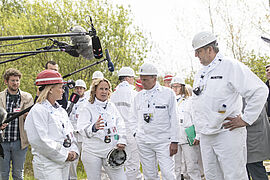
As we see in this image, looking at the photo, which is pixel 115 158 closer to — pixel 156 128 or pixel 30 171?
pixel 156 128

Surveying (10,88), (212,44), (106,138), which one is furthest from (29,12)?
(212,44)

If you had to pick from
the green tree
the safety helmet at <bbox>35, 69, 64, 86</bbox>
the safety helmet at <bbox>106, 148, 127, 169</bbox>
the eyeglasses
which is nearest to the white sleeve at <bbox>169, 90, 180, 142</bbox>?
the safety helmet at <bbox>106, 148, 127, 169</bbox>

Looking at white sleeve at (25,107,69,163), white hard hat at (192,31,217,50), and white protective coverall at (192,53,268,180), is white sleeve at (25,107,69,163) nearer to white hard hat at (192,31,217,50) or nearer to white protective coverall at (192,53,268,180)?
white protective coverall at (192,53,268,180)

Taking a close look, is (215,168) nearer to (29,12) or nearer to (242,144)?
(242,144)

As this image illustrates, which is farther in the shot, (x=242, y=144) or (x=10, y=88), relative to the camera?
(x=10, y=88)

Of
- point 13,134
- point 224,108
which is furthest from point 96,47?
point 13,134

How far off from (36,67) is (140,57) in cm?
434

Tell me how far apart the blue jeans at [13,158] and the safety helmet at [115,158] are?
6.52ft

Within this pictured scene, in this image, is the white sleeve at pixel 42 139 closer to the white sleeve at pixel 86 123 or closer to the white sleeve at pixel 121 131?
the white sleeve at pixel 86 123

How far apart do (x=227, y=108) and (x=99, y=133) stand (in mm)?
2032

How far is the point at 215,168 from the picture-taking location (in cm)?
429

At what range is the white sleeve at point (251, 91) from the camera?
3.98 metres

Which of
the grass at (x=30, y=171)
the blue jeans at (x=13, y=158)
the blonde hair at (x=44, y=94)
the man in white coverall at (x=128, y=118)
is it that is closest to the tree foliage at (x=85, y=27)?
the grass at (x=30, y=171)

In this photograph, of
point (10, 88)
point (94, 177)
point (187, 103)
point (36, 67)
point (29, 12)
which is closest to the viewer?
point (94, 177)
